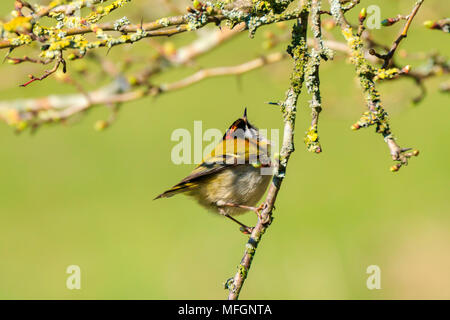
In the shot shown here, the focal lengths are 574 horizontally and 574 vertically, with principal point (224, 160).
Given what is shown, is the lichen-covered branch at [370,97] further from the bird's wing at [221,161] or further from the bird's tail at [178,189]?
the bird's tail at [178,189]

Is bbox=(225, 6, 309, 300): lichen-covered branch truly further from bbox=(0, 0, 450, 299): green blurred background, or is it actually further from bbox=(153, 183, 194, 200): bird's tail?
bbox=(0, 0, 450, 299): green blurred background

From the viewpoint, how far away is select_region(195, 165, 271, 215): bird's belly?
3.23 meters

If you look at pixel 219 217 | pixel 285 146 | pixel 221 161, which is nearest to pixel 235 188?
pixel 221 161

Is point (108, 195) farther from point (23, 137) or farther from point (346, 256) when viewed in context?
point (346, 256)

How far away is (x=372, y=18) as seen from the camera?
2859 mm

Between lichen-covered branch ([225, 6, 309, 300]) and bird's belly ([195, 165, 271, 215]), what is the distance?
4.23 ft

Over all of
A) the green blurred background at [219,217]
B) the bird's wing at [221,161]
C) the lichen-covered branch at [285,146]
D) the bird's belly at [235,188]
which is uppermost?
the green blurred background at [219,217]

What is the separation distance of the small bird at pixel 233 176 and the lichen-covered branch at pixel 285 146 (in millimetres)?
1254

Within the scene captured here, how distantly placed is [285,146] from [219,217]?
8.09 ft

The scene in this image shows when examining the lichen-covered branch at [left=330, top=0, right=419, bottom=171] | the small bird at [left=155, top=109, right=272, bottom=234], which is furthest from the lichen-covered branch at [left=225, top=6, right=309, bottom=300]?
the small bird at [left=155, top=109, right=272, bottom=234]

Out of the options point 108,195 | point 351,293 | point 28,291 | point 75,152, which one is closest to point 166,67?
point 351,293

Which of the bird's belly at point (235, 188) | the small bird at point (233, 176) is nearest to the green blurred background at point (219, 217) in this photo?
the small bird at point (233, 176)

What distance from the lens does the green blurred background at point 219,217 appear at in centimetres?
496

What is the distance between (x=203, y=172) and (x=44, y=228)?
3537 mm
